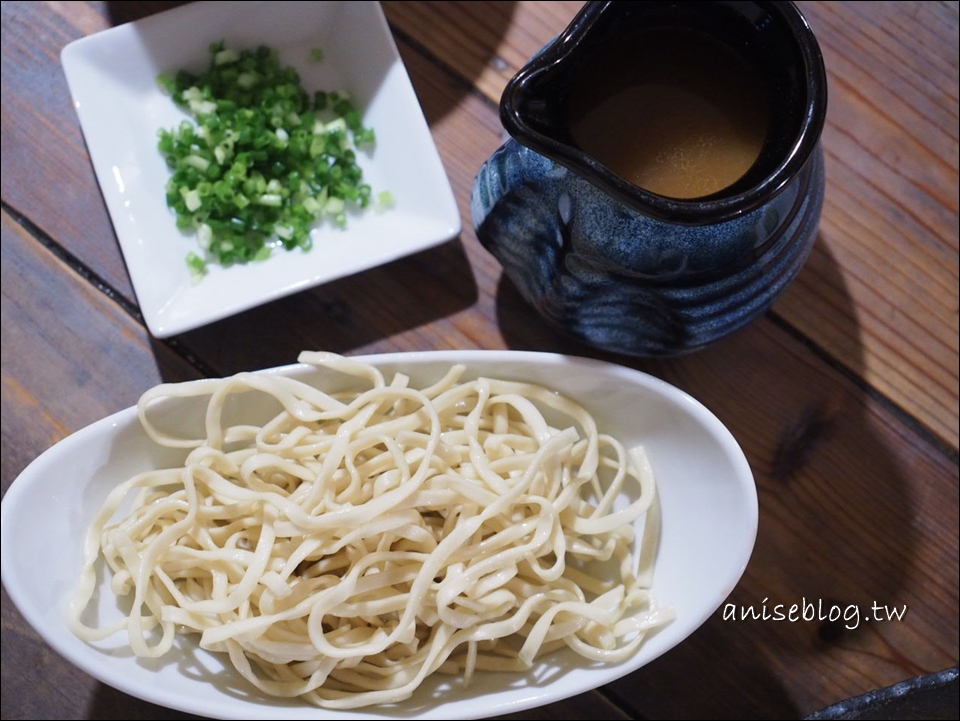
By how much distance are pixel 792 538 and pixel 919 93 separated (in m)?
0.60

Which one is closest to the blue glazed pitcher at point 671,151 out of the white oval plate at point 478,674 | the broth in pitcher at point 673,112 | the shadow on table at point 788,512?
the broth in pitcher at point 673,112

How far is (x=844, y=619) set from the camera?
3.51 ft

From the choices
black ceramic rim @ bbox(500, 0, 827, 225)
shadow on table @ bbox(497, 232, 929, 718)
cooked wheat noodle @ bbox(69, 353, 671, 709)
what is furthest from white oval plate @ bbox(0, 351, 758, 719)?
black ceramic rim @ bbox(500, 0, 827, 225)

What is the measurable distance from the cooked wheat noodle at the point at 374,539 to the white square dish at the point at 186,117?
0.15 m

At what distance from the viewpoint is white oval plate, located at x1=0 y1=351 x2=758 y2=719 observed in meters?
0.85

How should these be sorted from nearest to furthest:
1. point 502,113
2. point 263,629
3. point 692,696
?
point 502,113, point 263,629, point 692,696

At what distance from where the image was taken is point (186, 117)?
110cm

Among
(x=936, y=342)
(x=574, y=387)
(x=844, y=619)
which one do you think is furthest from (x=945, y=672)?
(x=574, y=387)

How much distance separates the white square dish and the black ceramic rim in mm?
313

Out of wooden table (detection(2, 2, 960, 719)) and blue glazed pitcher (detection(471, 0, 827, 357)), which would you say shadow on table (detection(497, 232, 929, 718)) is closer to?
wooden table (detection(2, 2, 960, 719))

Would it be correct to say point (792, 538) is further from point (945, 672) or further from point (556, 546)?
point (556, 546)

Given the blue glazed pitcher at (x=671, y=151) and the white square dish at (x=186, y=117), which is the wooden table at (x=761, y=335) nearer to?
the white square dish at (x=186, y=117)

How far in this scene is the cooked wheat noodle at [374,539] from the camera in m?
0.88

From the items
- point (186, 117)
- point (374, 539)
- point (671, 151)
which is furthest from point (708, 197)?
point (186, 117)
